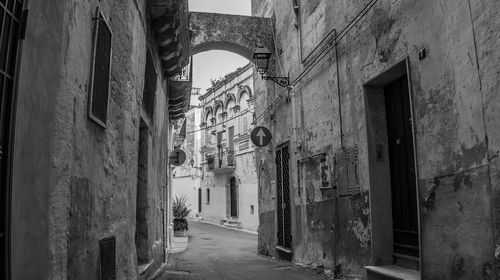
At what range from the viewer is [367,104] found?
6.34 m

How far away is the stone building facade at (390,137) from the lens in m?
4.01

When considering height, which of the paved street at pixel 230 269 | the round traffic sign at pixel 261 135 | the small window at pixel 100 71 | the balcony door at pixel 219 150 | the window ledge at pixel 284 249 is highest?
the balcony door at pixel 219 150

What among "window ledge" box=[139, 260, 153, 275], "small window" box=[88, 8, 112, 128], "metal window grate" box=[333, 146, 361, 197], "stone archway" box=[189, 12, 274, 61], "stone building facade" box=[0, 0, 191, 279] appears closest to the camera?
"stone building facade" box=[0, 0, 191, 279]

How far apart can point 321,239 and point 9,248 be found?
6.46m

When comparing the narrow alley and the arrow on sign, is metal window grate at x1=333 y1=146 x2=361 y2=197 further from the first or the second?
the arrow on sign

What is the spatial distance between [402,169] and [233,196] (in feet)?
75.1

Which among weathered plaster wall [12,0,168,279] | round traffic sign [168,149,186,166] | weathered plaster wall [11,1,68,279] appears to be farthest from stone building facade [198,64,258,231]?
weathered plaster wall [11,1,68,279]

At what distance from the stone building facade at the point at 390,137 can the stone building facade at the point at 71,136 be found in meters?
3.10

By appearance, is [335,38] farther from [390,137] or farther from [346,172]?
[346,172]

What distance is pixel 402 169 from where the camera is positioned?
5977 millimetres

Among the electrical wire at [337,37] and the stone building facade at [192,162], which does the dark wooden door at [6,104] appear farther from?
the stone building facade at [192,162]

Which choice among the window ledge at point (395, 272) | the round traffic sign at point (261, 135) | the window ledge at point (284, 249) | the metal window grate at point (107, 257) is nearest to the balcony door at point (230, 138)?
the round traffic sign at point (261, 135)

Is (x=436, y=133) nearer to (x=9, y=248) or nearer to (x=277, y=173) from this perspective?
(x=9, y=248)

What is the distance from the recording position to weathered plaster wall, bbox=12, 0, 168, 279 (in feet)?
7.73
